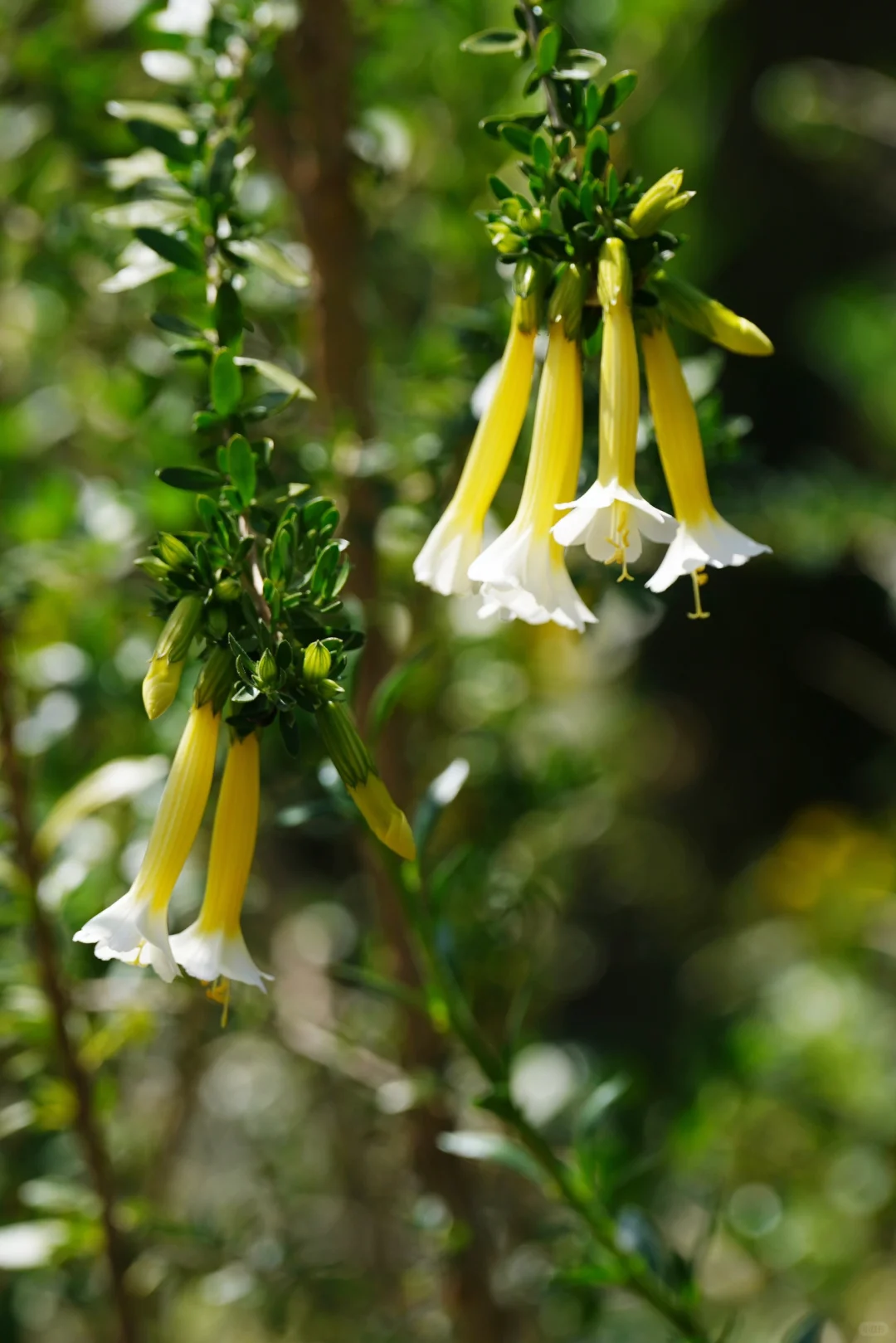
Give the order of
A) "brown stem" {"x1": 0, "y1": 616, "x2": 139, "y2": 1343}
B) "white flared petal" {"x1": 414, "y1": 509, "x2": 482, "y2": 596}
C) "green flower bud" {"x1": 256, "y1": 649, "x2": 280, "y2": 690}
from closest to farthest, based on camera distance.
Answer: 1. "green flower bud" {"x1": 256, "y1": 649, "x2": 280, "y2": 690}
2. "white flared petal" {"x1": 414, "y1": 509, "x2": 482, "y2": 596}
3. "brown stem" {"x1": 0, "y1": 616, "x2": 139, "y2": 1343}

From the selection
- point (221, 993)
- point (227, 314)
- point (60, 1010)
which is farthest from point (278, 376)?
point (60, 1010)

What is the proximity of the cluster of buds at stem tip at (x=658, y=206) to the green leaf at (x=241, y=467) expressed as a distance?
15cm

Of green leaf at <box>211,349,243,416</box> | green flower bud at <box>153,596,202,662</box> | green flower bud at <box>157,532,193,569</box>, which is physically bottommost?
green flower bud at <box>153,596,202,662</box>

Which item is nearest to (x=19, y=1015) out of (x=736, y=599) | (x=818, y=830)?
(x=818, y=830)

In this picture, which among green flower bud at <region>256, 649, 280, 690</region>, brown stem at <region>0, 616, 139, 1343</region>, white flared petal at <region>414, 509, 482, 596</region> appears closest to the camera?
green flower bud at <region>256, 649, 280, 690</region>

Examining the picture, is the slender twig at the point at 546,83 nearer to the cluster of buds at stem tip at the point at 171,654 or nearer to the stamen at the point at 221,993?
the cluster of buds at stem tip at the point at 171,654

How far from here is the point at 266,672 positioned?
1.09 ft

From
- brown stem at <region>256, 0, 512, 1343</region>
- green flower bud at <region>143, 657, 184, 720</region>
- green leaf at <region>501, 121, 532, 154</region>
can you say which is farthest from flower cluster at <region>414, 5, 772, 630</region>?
brown stem at <region>256, 0, 512, 1343</region>

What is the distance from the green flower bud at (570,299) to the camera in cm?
39

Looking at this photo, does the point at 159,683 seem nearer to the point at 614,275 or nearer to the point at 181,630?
the point at 181,630

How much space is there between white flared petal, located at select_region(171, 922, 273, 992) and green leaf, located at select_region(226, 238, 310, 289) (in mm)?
263

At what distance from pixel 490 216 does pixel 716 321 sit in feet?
0.28

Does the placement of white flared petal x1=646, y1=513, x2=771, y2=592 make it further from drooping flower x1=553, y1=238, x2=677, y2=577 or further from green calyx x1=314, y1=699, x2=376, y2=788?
green calyx x1=314, y1=699, x2=376, y2=788

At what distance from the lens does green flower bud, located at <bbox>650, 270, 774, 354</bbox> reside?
39cm
